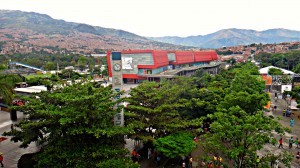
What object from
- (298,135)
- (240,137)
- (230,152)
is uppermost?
(240,137)

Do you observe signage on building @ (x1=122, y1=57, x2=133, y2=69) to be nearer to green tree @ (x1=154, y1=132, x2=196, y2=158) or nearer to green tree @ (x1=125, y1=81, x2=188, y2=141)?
→ green tree @ (x1=125, y1=81, x2=188, y2=141)

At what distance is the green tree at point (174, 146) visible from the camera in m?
11.7

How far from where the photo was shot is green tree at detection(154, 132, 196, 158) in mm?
11695

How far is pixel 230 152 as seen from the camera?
878 cm

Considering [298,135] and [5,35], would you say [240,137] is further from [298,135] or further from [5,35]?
[5,35]

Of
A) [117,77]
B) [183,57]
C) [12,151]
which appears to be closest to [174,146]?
[117,77]

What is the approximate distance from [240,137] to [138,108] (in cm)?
642

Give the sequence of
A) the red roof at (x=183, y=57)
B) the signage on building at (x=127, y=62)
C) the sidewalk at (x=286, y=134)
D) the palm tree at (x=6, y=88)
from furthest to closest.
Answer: the red roof at (x=183, y=57)
the signage on building at (x=127, y=62)
the palm tree at (x=6, y=88)
the sidewalk at (x=286, y=134)

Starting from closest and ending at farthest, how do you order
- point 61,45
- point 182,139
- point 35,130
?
point 35,130 → point 182,139 → point 61,45

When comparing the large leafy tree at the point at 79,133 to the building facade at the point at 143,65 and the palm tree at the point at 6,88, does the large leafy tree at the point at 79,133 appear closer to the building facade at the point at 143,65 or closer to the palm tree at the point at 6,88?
the palm tree at the point at 6,88

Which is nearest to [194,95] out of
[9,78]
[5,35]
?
[9,78]

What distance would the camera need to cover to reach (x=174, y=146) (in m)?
11.7

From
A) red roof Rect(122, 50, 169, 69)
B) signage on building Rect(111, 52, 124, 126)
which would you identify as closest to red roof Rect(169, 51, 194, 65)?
red roof Rect(122, 50, 169, 69)

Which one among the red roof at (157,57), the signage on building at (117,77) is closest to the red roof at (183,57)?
the red roof at (157,57)
